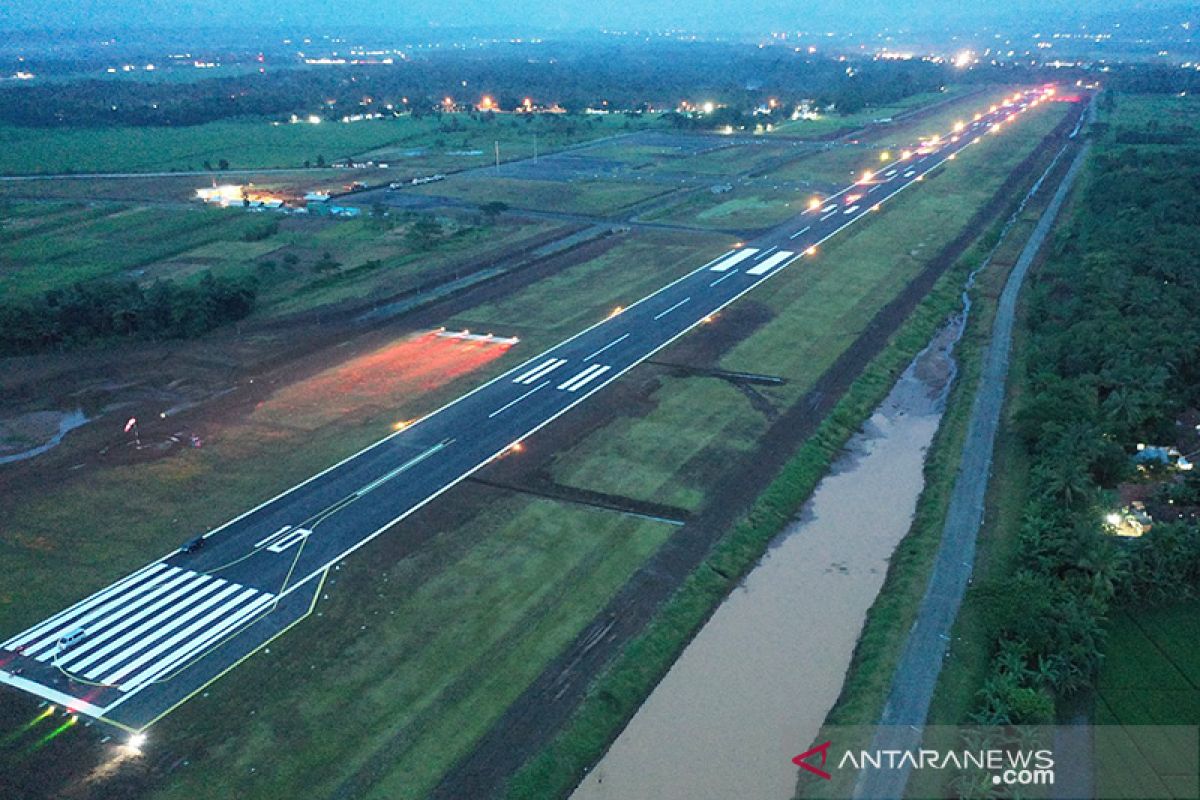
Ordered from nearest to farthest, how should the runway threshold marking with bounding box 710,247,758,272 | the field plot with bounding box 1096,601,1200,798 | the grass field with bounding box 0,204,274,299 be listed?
the field plot with bounding box 1096,601,1200,798
the grass field with bounding box 0,204,274,299
the runway threshold marking with bounding box 710,247,758,272

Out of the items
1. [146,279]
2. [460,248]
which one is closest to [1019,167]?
[460,248]

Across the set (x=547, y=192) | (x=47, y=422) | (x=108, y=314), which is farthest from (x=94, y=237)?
(x=547, y=192)

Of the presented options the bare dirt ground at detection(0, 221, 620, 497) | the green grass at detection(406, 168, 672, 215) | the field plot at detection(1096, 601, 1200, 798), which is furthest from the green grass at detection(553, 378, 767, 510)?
the green grass at detection(406, 168, 672, 215)

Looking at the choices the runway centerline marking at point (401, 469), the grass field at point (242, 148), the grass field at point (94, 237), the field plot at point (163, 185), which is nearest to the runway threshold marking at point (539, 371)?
the runway centerline marking at point (401, 469)

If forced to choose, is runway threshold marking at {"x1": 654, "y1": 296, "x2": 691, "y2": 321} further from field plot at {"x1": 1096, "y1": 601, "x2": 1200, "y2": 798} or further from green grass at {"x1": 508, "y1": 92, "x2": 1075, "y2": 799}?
field plot at {"x1": 1096, "y1": 601, "x2": 1200, "y2": 798}

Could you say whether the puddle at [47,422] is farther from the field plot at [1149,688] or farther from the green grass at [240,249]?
the field plot at [1149,688]

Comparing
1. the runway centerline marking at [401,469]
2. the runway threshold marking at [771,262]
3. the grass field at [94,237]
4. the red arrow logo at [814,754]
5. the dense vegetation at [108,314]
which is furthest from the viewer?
the grass field at [94,237]

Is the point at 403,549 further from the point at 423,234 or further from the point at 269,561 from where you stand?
the point at 423,234
